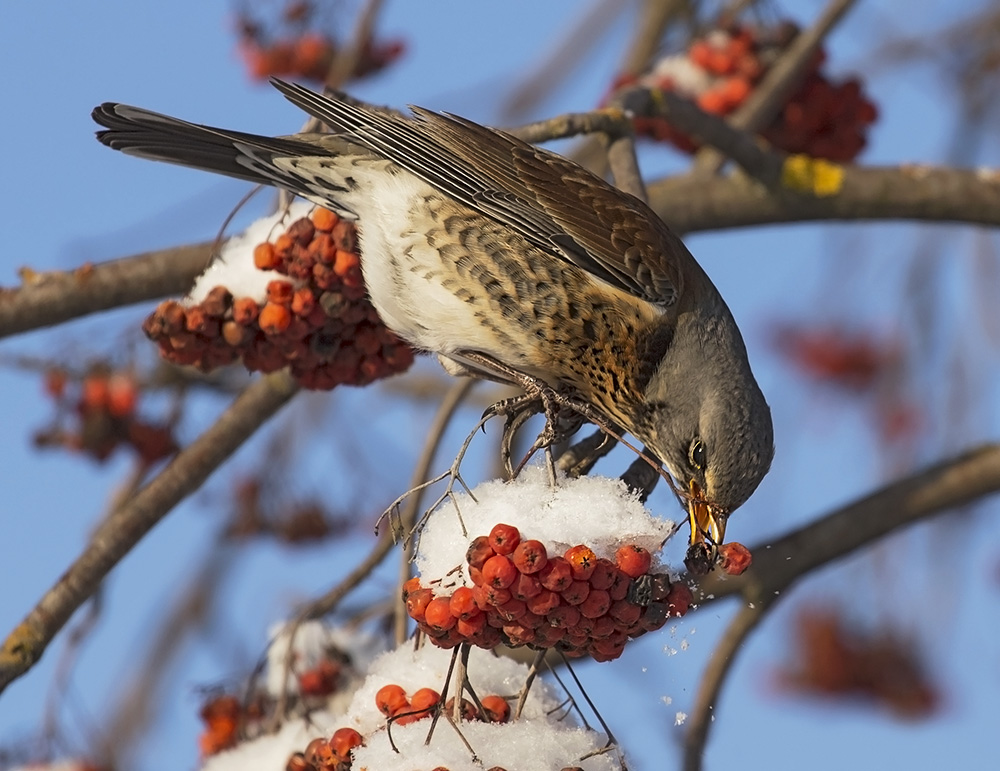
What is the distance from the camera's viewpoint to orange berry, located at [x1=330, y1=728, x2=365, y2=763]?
91.8 inches

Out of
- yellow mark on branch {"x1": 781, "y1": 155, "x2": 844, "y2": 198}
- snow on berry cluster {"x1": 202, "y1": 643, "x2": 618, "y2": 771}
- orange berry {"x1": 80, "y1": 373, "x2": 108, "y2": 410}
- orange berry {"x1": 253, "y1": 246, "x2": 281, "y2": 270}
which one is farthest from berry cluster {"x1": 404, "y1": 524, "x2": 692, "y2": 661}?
orange berry {"x1": 80, "y1": 373, "x2": 108, "y2": 410}

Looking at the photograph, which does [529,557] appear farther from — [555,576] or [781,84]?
[781,84]

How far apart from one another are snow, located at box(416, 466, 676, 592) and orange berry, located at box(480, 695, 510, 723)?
11.1 inches

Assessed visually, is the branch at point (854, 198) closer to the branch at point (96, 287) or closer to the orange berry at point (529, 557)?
the branch at point (96, 287)

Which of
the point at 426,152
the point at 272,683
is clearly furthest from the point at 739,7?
the point at 272,683

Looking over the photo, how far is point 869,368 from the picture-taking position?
6.60 metres

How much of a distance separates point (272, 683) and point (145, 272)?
3.73ft

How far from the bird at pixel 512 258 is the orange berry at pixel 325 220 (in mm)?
74

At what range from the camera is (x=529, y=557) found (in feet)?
6.95

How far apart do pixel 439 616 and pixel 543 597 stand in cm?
17

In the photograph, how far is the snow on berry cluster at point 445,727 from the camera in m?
2.22

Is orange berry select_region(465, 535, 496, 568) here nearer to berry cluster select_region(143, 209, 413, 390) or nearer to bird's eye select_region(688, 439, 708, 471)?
bird's eye select_region(688, 439, 708, 471)

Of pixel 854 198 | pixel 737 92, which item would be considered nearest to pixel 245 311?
pixel 854 198

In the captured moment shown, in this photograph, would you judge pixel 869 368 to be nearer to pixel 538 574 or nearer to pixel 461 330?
pixel 461 330
